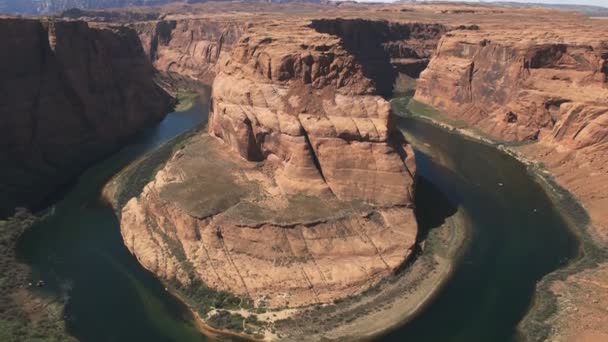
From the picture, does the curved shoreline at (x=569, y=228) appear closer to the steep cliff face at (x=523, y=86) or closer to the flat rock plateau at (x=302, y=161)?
the flat rock plateau at (x=302, y=161)

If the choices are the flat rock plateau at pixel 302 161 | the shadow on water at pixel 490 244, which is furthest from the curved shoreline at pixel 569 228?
the shadow on water at pixel 490 244

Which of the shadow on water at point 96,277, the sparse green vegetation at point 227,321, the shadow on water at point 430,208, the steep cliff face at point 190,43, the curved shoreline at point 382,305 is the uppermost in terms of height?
the steep cliff face at point 190,43

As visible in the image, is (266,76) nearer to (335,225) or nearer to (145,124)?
(335,225)

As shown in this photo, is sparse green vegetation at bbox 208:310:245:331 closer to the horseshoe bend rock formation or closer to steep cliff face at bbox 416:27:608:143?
the horseshoe bend rock formation

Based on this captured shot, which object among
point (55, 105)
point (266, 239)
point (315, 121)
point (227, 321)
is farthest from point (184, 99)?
point (227, 321)

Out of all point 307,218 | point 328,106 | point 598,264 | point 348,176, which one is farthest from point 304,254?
point 598,264
